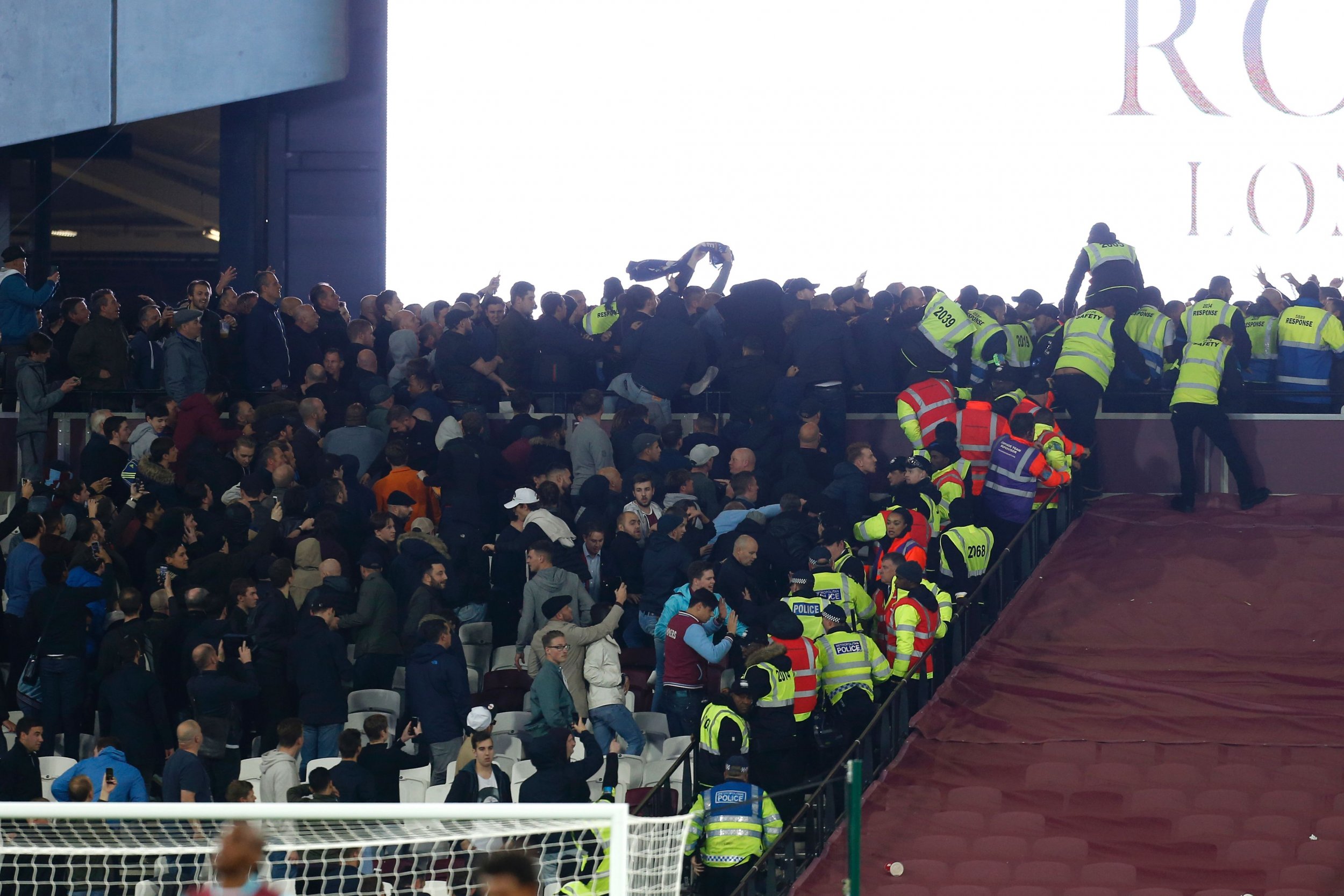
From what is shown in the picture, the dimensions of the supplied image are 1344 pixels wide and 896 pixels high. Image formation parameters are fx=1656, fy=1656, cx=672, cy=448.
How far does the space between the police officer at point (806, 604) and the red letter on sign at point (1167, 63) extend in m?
9.73

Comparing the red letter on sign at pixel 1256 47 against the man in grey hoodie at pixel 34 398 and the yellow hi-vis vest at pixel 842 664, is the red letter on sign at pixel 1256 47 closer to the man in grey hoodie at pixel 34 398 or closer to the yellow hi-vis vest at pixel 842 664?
the yellow hi-vis vest at pixel 842 664

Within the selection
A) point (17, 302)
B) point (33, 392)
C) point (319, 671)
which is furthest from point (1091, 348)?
point (17, 302)

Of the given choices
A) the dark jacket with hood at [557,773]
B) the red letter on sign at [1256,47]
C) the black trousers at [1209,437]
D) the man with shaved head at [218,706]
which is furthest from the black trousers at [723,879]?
the red letter on sign at [1256,47]

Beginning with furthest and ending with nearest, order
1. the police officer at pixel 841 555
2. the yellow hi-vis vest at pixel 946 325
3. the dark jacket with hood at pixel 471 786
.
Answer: the yellow hi-vis vest at pixel 946 325, the police officer at pixel 841 555, the dark jacket with hood at pixel 471 786

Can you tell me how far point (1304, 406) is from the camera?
14805 millimetres

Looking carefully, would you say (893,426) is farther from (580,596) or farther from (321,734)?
(321,734)

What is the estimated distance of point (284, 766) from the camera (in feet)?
32.8

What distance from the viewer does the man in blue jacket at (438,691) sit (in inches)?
429

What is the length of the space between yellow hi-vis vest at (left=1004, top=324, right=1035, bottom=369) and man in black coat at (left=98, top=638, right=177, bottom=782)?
770cm

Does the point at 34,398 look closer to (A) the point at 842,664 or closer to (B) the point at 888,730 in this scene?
(A) the point at 842,664

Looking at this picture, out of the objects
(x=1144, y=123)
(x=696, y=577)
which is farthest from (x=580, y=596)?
(x=1144, y=123)

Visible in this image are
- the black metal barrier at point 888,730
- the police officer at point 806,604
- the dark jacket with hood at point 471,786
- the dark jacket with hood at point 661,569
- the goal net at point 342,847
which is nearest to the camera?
the goal net at point 342,847

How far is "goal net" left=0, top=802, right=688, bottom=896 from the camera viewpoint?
20.7ft

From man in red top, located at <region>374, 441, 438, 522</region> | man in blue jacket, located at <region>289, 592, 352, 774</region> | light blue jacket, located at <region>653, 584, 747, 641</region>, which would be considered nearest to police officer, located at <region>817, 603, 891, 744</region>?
light blue jacket, located at <region>653, 584, 747, 641</region>
